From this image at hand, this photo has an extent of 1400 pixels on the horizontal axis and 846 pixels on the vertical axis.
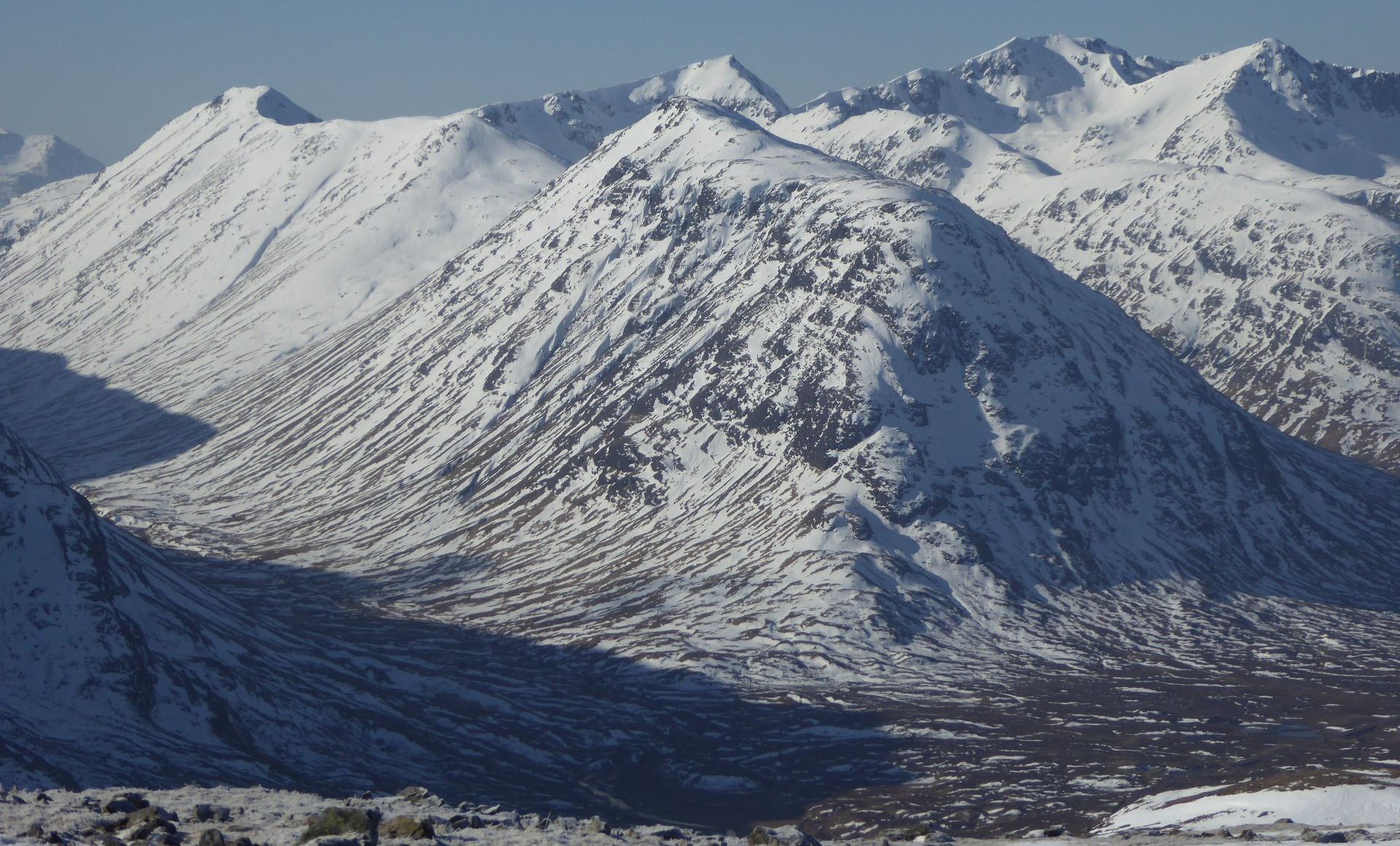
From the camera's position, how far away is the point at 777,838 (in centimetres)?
6369

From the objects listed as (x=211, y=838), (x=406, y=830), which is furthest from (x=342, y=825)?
(x=211, y=838)

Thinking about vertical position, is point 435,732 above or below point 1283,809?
above

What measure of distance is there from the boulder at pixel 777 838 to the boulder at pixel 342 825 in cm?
1567

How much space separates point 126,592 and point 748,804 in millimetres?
65334

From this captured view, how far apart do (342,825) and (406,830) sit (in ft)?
7.75

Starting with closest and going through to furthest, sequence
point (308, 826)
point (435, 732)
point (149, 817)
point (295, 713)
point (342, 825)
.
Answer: point (149, 817) < point (342, 825) < point (308, 826) < point (295, 713) < point (435, 732)

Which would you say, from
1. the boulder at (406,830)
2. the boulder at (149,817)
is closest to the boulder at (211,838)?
the boulder at (149,817)

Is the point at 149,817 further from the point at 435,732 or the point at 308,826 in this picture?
the point at 435,732

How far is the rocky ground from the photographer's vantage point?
53125 millimetres

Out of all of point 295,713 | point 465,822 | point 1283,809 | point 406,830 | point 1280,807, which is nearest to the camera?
point 406,830

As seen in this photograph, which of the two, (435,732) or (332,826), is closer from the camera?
(332,826)

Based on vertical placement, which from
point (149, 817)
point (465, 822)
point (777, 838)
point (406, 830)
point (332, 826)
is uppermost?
point (149, 817)

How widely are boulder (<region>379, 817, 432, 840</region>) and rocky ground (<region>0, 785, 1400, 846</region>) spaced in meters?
0.04

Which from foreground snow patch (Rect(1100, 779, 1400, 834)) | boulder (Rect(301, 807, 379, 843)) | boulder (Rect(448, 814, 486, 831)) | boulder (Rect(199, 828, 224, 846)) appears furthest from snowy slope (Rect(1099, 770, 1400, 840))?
boulder (Rect(199, 828, 224, 846))
